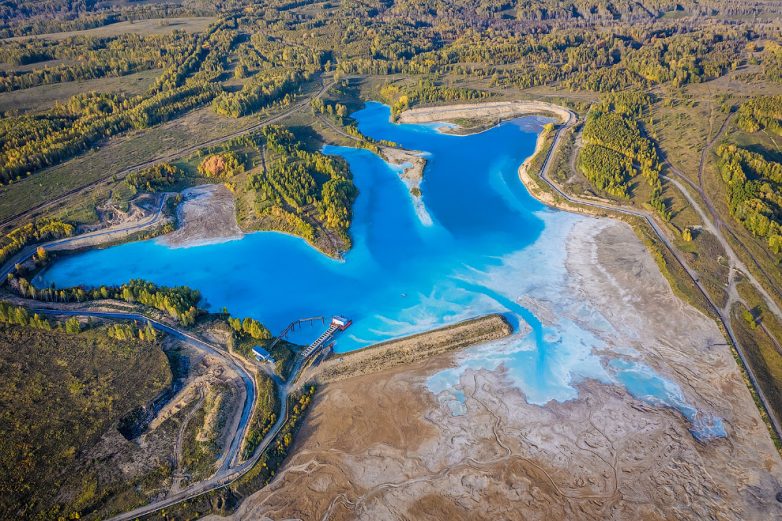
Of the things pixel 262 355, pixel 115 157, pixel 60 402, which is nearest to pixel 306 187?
pixel 262 355

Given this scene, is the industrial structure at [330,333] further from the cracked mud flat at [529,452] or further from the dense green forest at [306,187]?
the dense green forest at [306,187]

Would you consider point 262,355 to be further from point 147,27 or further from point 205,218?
point 147,27

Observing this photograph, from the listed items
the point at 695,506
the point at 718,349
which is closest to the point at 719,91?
the point at 718,349

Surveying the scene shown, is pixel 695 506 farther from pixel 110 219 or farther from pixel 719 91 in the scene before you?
pixel 719 91

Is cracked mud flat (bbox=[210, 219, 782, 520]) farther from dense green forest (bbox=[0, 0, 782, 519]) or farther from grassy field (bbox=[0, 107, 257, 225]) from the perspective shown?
grassy field (bbox=[0, 107, 257, 225])

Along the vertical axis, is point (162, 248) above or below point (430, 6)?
below

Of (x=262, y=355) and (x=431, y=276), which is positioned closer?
(x=262, y=355)
